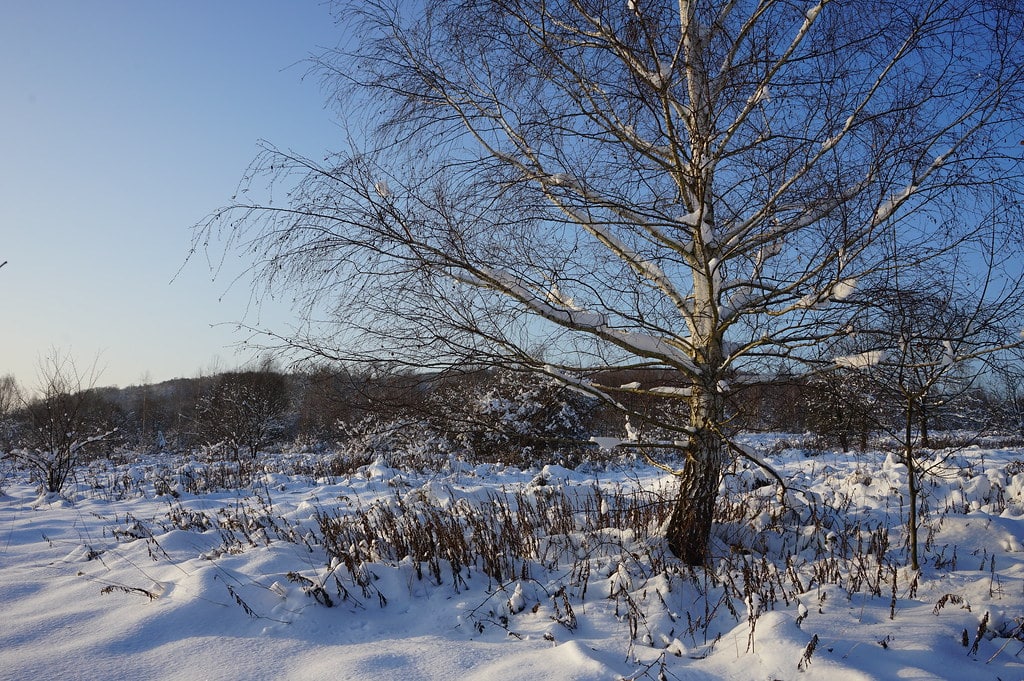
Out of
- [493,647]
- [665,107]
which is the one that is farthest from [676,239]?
[493,647]

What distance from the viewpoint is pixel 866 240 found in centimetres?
278

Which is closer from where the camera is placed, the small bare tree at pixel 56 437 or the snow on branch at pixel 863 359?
the snow on branch at pixel 863 359

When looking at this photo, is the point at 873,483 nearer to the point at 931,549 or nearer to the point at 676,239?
the point at 931,549

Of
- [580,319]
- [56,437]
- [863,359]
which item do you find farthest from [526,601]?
[56,437]

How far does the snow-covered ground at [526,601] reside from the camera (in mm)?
2391

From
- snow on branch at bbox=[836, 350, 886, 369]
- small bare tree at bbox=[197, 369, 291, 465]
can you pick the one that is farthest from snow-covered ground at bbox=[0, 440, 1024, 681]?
small bare tree at bbox=[197, 369, 291, 465]

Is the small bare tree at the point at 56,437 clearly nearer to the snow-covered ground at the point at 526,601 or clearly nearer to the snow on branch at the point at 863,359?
the snow-covered ground at the point at 526,601

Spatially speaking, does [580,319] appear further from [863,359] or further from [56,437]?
[56,437]

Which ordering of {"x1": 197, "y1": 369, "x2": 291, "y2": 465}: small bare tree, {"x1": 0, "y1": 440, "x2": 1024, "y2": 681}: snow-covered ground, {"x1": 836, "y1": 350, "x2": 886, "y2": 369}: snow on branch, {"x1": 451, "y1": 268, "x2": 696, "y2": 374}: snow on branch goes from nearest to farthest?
{"x1": 0, "y1": 440, "x2": 1024, "y2": 681}: snow-covered ground → {"x1": 836, "y1": 350, "x2": 886, "y2": 369}: snow on branch → {"x1": 451, "y1": 268, "x2": 696, "y2": 374}: snow on branch → {"x1": 197, "y1": 369, "x2": 291, "y2": 465}: small bare tree

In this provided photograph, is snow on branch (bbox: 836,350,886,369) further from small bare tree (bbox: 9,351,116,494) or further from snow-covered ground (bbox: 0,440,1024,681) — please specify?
small bare tree (bbox: 9,351,116,494)

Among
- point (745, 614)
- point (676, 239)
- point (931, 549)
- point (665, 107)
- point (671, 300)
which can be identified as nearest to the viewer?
point (665, 107)

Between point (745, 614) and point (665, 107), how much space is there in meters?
2.67

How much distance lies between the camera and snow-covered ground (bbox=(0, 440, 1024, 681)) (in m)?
2.39

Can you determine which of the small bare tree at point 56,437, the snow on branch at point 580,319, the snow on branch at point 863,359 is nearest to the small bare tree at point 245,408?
the small bare tree at point 56,437
